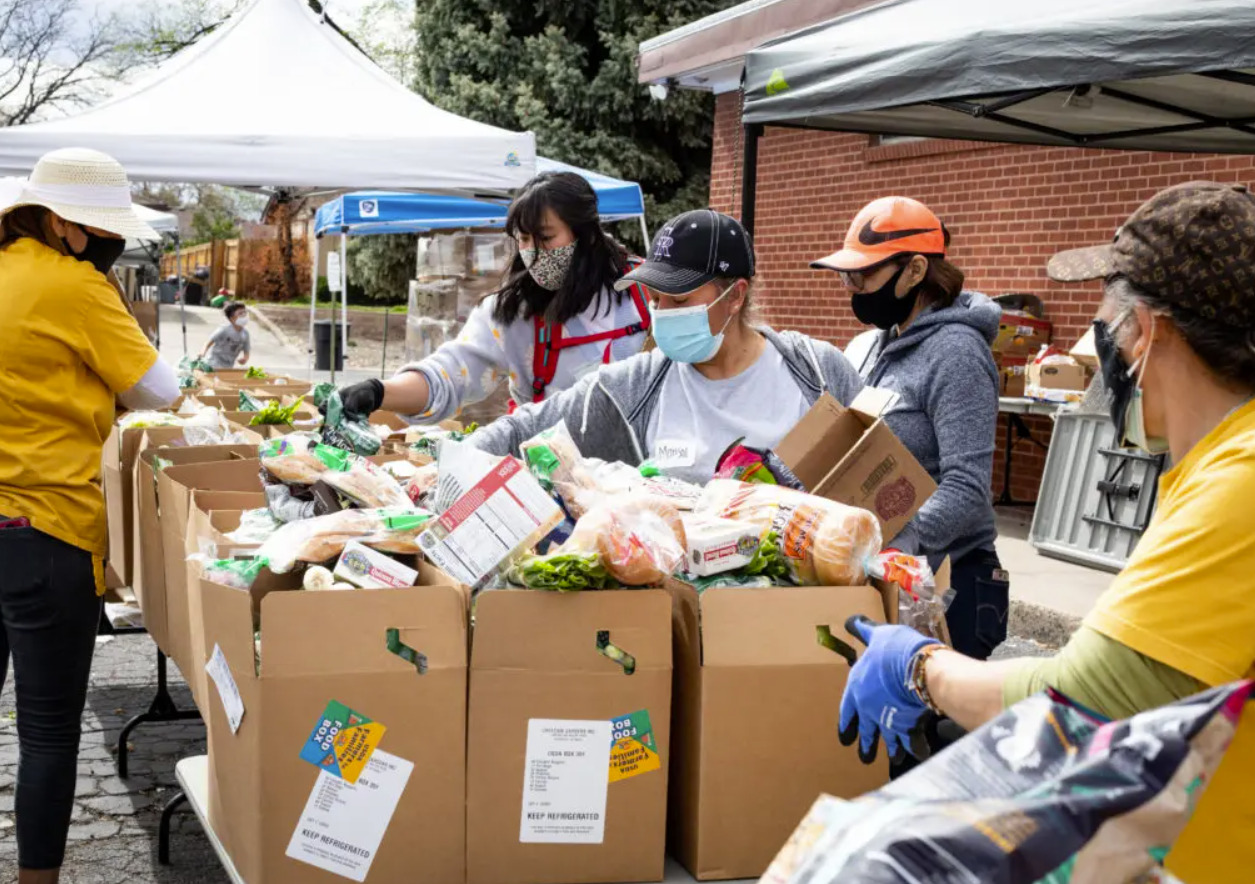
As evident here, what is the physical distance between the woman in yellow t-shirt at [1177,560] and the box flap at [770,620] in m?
0.53

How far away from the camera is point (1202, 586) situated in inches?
53.1

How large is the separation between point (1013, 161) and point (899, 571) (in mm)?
8538

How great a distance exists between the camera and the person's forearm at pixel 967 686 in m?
1.52

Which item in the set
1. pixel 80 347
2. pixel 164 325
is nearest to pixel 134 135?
pixel 80 347

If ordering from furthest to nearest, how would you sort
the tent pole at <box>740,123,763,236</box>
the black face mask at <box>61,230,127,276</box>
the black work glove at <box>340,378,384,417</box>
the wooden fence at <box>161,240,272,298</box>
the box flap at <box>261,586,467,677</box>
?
1. the wooden fence at <box>161,240,272,298</box>
2. the tent pole at <box>740,123,763,236</box>
3. the black work glove at <box>340,378,384,417</box>
4. the black face mask at <box>61,230,127,276</box>
5. the box flap at <box>261,586,467,677</box>

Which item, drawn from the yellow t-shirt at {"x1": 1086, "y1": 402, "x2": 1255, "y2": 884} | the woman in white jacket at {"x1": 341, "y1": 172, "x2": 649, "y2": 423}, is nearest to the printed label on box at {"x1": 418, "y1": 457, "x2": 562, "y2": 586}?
the yellow t-shirt at {"x1": 1086, "y1": 402, "x2": 1255, "y2": 884}

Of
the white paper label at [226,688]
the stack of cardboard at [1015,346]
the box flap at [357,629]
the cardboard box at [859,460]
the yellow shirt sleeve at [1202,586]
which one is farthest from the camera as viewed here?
the stack of cardboard at [1015,346]

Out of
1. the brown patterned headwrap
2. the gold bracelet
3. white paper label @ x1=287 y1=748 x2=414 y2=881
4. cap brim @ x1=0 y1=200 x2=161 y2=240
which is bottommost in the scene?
white paper label @ x1=287 y1=748 x2=414 y2=881

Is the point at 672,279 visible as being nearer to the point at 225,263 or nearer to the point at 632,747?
the point at 632,747

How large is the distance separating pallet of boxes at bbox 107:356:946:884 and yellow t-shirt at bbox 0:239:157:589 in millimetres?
907

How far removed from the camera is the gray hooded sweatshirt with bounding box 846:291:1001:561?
10.4 ft

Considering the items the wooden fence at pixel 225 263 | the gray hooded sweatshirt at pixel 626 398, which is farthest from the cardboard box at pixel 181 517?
the wooden fence at pixel 225 263

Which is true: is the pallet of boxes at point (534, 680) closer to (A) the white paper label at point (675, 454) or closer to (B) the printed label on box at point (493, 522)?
(B) the printed label on box at point (493, 522)

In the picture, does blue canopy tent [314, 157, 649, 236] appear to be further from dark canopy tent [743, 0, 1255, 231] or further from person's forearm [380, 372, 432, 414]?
person's forearm [380, 372, 432, 414]
